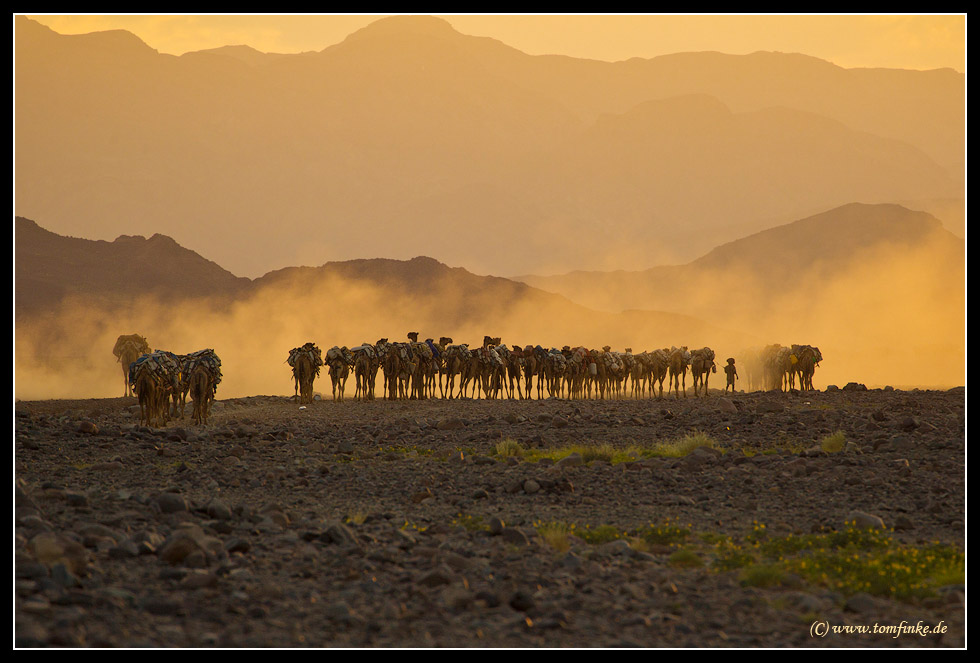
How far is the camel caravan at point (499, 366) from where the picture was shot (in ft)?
135

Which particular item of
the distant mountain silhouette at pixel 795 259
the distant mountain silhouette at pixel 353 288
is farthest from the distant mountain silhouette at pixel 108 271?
the distant mountain silhouette at pixel 795 259

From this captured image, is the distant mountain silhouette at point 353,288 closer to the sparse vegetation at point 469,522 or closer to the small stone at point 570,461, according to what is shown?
the small stone at point 570,461

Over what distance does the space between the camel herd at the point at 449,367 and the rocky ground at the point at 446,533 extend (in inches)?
193

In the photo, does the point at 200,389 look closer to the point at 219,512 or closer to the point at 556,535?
the point at 219,512

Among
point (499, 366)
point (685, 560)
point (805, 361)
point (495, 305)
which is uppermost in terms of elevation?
point (495, 305)

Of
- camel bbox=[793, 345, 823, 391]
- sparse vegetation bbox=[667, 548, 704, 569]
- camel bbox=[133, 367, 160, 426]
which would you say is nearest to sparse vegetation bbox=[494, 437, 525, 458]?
sparse vegetation bbox=[667, 548, 704, 569]

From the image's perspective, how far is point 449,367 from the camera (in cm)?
4422

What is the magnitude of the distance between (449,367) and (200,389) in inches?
723

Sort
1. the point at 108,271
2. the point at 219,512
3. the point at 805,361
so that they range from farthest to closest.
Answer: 1. the point at 108,271
2. the point at 805,361
3. the point at 219,512

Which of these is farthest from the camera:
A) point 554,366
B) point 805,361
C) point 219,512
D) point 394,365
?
point 805,361

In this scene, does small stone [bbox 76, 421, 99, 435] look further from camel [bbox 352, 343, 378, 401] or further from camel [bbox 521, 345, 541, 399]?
camel [bbox 521, 345, 541, 399]

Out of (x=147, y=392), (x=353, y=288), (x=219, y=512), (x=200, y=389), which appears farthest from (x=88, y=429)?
(x=353, y=288)

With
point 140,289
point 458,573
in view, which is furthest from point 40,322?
point 458,573

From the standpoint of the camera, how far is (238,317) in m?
106
